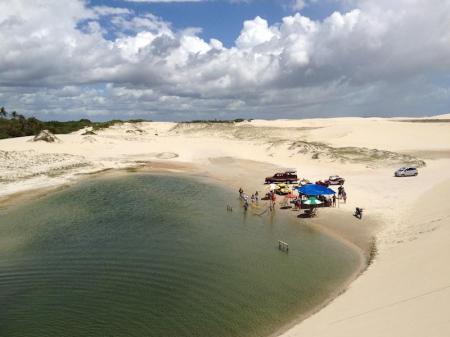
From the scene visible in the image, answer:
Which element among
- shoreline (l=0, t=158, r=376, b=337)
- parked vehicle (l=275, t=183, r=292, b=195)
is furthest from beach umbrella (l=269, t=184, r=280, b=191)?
shoreline (l=0, t=158, r=376, b=337)

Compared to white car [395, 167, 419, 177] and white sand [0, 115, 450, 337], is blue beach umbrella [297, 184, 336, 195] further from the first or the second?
white car [395, 167, 419, 177]

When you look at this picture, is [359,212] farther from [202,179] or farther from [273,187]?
[202,179]

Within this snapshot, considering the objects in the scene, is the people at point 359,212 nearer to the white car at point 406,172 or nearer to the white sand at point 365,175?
the white sand at point 365,175

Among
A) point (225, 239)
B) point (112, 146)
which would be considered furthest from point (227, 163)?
point (225, 239)

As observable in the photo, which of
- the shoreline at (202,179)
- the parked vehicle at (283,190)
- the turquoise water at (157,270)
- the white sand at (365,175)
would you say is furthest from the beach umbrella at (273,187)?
the white sand at (365,175)

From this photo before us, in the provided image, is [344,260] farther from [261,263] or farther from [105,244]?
[105,244]
